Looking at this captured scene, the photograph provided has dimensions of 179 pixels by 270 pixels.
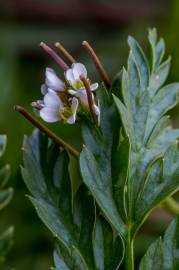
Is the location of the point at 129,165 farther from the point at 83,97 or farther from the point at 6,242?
the point at 6,242

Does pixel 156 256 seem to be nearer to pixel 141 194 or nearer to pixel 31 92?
pixel 141 194

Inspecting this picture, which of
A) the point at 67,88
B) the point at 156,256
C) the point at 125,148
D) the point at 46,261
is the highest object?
the point at 67,88

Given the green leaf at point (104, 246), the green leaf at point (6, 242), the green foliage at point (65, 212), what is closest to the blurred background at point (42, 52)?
the green leaf at point (6, 242)

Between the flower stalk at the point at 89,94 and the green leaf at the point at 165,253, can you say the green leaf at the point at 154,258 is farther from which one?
the flower stalk at the point at 89,94

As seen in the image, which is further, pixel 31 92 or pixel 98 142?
pixel 31 92

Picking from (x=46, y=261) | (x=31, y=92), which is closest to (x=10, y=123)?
(x=31, y=92)

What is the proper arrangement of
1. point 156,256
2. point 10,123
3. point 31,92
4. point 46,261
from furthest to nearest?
point 31,92 → point 10,123 → point 46,261 → point 156,256

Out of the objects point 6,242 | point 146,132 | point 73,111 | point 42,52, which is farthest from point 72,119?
point 42,52

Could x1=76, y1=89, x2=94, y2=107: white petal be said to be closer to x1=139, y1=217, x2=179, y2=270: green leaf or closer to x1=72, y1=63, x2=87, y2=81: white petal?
x1=72, y1=63, x2=87, y2=81: white petal
